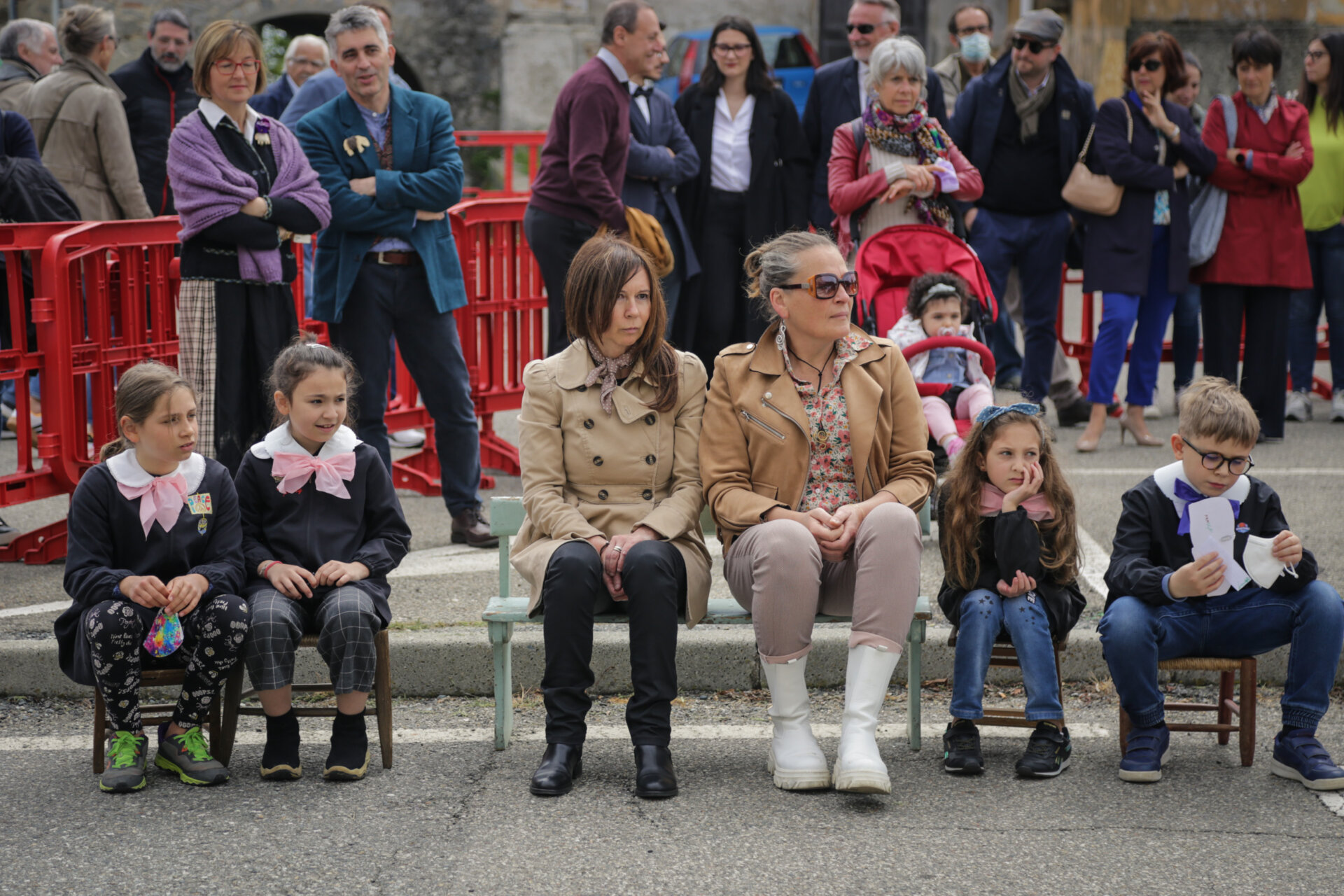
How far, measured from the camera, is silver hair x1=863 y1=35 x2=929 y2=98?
680 centimetres

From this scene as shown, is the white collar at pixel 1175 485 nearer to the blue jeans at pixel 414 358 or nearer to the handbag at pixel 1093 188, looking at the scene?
the blue jeans at pixel 414 358

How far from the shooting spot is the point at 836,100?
7.88 metres

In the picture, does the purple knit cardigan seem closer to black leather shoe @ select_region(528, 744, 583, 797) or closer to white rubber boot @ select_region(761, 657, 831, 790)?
black leather shoe @ select_region(528, 744, 583, 797)

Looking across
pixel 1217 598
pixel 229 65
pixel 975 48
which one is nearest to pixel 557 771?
pixel 1217 598

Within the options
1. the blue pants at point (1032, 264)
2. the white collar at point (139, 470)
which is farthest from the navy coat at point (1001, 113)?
the white collar at point (139, 470)

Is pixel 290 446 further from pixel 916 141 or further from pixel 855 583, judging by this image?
pixel 916 141

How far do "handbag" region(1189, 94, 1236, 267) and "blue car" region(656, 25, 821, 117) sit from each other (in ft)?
33.2

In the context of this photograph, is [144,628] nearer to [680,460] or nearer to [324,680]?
[324,680]

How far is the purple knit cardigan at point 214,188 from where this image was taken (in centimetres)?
550

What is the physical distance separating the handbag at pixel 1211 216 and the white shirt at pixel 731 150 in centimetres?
250

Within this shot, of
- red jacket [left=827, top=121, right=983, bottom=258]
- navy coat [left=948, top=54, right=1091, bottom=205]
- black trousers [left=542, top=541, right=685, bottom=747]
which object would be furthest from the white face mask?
black trousers [left=542, top=541, right=685, bottom=747]

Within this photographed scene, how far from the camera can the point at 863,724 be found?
13.3 feet

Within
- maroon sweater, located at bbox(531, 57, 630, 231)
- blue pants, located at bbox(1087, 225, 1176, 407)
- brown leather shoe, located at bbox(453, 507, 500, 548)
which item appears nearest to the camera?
brown leather shoe, located at bbox(453, 507, 500, 548)

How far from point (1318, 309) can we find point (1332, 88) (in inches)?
54.5
